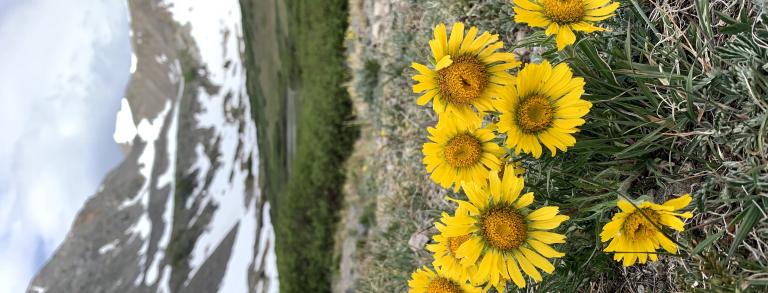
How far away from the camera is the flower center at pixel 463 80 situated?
150 centimetres

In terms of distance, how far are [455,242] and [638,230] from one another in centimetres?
56

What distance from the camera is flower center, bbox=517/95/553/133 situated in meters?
1.40

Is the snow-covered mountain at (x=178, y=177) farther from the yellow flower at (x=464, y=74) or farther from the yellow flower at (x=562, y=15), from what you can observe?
the yellow flower at (x=562, y=15)

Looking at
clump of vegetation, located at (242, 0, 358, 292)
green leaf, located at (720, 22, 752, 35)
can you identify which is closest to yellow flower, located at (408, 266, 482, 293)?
green leaf, located at (720, 22, 752, 35)

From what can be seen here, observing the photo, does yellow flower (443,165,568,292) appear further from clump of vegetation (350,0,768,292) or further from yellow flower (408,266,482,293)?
yellow flower (408,266,482,293)

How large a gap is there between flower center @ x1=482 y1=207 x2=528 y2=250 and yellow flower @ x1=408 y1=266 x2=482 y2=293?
0.44m

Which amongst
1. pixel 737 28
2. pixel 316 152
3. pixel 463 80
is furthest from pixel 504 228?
pixel 316 152

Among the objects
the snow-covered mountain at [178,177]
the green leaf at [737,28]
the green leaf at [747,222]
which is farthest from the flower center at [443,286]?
the snow-covered mountain at [178,177]

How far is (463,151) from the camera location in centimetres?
166

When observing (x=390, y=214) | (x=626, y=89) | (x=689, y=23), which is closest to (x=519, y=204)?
(x=626, y=89)

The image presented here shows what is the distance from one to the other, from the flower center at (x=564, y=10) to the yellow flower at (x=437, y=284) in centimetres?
102

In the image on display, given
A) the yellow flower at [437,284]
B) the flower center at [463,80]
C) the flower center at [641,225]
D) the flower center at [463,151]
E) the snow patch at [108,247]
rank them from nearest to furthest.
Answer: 1. the flower center at [641,225]
2. the flower center at [463,80]
3. the flower center at [463,151]
4. the yellow flower at [437,284]
5. the snow patch at [108,247]

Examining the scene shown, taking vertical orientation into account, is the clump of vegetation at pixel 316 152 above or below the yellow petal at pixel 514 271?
above

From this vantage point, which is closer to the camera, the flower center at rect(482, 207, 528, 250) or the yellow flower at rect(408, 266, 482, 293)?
the flower center at rect(482, 207, 528, 250)
